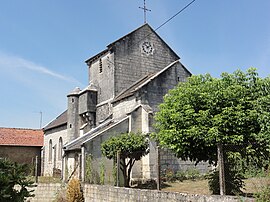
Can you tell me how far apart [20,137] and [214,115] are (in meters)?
28.1

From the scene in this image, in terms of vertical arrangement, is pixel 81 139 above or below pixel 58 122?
below

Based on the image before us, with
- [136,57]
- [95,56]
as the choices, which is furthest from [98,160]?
[95,56]

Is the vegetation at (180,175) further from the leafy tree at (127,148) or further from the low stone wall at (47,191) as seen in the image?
the low stone wall at (47,191)

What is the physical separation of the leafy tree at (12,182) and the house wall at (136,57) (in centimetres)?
1858

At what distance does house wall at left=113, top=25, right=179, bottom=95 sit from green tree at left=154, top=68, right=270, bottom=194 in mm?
11937

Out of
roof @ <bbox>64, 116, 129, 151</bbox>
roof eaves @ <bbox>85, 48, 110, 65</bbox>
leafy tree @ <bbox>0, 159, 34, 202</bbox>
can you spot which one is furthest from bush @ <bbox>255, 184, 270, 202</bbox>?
roof eaves @ <bbox>85, 48, 110, 65</bbox>

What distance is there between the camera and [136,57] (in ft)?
83.6

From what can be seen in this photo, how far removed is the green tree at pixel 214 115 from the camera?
11.6 metres

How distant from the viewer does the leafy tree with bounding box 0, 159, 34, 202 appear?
17.5 ft

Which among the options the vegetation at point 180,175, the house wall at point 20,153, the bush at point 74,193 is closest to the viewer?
the bush at point 74,193

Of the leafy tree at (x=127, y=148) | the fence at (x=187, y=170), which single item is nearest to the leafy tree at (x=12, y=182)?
the fence at (x=187, y=170)

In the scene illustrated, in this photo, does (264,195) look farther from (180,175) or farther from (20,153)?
(20,153)

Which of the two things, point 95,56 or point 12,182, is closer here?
point 12,182

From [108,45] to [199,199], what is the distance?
18.0 meters
